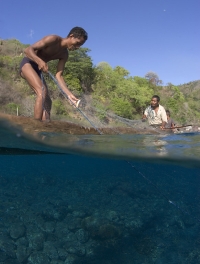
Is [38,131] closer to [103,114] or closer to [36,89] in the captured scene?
[36,89]

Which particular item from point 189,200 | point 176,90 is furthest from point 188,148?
point 176,90

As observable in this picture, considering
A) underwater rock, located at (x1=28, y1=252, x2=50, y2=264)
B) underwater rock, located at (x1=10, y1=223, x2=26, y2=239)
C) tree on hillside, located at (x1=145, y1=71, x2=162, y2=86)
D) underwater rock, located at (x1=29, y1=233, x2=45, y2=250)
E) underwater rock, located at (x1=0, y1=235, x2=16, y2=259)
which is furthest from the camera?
tree on hillside, located at (x1=145, y1=71, x2=162, y2=86)

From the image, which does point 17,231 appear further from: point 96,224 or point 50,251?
point 96,224

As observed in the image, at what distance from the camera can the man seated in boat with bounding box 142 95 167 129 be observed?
33.5ft

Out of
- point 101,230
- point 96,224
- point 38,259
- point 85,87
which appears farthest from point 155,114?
point 85,87

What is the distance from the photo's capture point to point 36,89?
20.1 ft

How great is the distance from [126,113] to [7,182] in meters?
17.3

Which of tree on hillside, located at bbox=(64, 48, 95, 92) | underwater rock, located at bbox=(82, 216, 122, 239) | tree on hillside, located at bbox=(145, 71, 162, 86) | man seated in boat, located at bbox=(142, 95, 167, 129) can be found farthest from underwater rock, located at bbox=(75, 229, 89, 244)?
tree on hillside, located at bbox=(145, 71, 162, 86)

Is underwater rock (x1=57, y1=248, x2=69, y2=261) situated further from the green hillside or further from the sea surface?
the green hillside

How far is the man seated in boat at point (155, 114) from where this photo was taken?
1021cm

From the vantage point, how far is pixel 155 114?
10.4 meters

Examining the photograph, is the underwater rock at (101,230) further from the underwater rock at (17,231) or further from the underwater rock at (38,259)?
the underwater rock at (17,231)

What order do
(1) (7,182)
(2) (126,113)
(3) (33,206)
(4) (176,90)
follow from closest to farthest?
(3) (33,206) → (1) (7,182) → (2) (126,113) → (4) (176,90)

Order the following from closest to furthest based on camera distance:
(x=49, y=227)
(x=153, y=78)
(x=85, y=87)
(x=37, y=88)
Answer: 1. (x=37, y=88)
2. (x=49, y=227)
3. (x=85, y=87)
4. (x=153, y=78)
